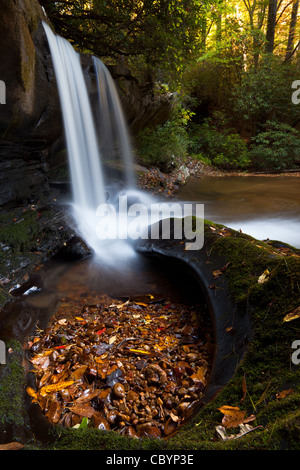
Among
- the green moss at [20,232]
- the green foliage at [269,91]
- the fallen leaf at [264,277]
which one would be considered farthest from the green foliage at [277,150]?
the fallen leaf at [264,277]

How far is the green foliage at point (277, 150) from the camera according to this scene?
13.5 m

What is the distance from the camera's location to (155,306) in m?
3.39

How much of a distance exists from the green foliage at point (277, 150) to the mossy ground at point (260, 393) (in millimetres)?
13159

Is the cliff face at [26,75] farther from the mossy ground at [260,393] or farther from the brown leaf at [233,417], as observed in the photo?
the brown leaf at [233,417]

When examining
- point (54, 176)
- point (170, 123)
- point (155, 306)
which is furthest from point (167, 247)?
point (170, 123)

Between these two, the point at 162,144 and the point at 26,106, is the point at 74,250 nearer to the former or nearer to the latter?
the point at 26,106

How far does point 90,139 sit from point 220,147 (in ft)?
32.8

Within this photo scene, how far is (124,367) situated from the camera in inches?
90.1

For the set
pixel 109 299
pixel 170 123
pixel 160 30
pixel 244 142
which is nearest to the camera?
pixel 109 299

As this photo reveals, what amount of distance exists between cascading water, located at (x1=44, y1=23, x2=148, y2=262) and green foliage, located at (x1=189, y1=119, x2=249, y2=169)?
7.43m

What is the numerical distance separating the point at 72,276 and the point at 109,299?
3.22ft

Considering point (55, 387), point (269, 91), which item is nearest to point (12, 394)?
point (55, 387)

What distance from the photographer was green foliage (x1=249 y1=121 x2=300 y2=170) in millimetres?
13523
